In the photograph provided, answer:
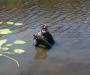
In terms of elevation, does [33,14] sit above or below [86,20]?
above

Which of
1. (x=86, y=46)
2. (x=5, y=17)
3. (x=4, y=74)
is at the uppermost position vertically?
(x=5, y=17)

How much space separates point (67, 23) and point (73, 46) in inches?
128

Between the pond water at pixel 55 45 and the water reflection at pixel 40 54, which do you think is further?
the water reflection at pixel 40 54

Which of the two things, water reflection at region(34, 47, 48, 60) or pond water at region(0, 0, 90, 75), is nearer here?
pond water at region(0, 0, 90, 75)

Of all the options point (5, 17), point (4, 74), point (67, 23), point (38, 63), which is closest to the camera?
point (4, 74)

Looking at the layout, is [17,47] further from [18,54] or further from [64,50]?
[64,50]

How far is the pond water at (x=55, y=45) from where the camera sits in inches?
212

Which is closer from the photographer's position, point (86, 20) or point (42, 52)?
point (42, 52)

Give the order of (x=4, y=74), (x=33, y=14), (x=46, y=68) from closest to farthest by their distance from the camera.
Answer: (x=4, y=74)
(x=46, y=68)
(x=33, y=14)

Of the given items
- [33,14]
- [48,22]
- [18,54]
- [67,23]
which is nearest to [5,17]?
[33,14]

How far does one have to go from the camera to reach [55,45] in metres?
7.27

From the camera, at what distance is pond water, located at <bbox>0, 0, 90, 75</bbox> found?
5.39m

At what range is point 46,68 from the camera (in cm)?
542

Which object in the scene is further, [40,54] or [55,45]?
[55,45]
